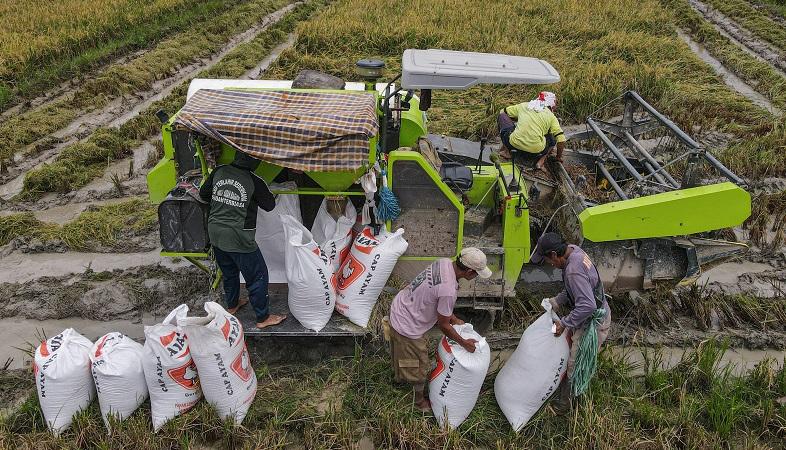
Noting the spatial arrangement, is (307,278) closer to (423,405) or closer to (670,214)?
(423,405)

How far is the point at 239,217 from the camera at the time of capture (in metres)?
4.15

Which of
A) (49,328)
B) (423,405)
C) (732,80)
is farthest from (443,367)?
(732,80)

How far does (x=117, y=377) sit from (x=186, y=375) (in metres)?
Result: 0.44

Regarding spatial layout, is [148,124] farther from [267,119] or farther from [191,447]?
[191,447]

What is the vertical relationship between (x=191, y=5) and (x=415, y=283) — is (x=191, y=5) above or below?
below

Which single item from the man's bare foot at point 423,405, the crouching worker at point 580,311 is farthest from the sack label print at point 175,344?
the crouching worker at point 580,311

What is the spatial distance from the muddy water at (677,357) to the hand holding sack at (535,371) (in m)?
0.54

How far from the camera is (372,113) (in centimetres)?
430

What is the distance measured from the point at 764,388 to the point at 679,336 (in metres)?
0.84

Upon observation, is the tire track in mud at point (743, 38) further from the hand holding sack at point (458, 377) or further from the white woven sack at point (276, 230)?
the white woven sack at point (276, 230)

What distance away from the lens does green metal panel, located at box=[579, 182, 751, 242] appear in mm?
4520

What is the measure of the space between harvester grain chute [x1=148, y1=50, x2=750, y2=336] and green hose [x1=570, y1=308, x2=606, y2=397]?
2.95 ft

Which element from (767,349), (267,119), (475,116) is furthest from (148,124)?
(767,349)

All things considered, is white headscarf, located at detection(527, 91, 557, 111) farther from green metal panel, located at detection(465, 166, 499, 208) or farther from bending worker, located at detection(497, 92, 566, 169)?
green metal panel, located at detection(465, 166, 499, 208)
